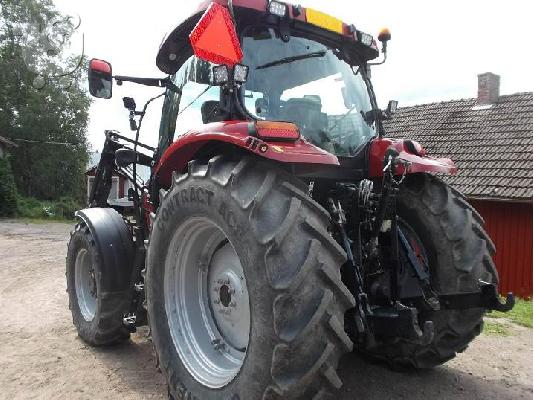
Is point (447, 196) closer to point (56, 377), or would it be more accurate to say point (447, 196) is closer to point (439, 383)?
point (439, 383)

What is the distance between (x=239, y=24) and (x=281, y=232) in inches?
61.1

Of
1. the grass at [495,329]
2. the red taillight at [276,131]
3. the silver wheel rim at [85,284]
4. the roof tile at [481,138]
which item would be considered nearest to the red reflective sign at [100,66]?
the silver wheel rim at [85,284]

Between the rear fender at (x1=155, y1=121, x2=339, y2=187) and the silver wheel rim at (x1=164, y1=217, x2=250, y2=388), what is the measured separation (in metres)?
0.48

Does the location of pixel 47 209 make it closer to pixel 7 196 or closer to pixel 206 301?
pixel 7 196

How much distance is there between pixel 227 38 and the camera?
2.58 meters

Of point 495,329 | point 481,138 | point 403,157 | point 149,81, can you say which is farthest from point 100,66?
point 481,138

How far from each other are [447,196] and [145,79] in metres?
2.53

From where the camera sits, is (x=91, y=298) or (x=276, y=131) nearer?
(x=276, y=131)

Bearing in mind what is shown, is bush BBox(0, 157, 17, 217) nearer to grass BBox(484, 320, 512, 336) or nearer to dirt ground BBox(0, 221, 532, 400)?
dirt ground BBox(0, 221, 532, 400)

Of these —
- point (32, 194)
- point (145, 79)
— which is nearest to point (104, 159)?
point (145, 79)

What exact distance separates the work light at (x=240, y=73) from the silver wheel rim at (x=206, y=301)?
819mm

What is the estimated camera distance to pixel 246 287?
2.48 meters

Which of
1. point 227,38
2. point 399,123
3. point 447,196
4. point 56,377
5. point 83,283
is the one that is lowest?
point 56,377

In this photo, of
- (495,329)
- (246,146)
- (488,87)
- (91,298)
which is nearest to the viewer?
(246,146)
